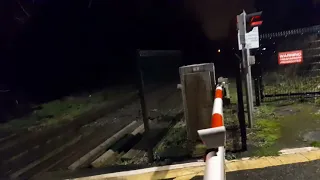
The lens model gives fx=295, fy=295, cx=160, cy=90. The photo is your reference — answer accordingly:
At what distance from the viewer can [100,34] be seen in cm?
1973

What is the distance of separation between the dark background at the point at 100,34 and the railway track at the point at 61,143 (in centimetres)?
405

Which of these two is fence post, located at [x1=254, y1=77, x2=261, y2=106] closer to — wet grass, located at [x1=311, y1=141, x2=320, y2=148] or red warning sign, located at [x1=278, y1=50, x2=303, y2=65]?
red warning sign, located at [x1=278, y1=50, x2=303, y2=65]

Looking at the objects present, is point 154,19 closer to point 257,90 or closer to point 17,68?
point 17,68

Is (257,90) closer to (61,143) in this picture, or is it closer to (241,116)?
(241,116)

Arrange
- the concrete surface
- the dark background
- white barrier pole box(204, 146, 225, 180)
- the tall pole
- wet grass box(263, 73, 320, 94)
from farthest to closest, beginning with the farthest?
the dark background
wet grass box(263, 73, 320, 94)
the tall pole
the concrete surface
white barrier pole box(204, 146, 225, 180)

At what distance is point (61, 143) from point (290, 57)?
6.74m

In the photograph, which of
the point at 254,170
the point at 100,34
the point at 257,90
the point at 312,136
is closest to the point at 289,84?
the point at 257,90

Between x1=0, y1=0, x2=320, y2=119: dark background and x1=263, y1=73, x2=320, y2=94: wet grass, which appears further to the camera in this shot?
x1=0, y1=0, x2=320, y2=119: dark background

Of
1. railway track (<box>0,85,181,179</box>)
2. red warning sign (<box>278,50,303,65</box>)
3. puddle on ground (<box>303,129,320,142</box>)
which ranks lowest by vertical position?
railway track (<box>0,85,181,179</box>)

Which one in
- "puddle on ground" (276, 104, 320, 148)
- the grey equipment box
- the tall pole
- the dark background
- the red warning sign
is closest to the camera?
the grey equipment box

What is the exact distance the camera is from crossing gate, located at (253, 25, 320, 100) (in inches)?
333

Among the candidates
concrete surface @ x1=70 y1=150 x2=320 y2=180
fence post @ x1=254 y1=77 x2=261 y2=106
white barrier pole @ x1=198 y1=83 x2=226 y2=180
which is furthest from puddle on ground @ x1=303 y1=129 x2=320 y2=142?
white barrier pole @ x1=198 y1=83 x2=226 y2=180

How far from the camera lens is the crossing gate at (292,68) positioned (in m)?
8.47

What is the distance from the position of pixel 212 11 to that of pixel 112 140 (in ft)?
49.7
